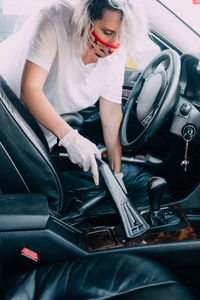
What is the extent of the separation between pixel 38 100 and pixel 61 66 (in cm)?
22

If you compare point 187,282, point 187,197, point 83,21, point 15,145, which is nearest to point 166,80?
point 83,21

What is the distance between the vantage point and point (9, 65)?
4.86 feet

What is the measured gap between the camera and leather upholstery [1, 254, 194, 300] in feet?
2.82

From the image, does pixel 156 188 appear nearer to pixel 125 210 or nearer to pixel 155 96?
pixel 125 210

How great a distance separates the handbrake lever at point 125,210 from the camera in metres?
1.08

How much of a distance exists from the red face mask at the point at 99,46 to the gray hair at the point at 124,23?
0.02 m

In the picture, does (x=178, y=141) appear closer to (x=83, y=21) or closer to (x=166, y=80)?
(x=166, y=80)

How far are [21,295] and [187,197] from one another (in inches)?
30.7

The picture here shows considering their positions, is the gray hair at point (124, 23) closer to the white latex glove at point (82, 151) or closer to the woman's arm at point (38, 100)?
the woman's arm at point (38, 100)

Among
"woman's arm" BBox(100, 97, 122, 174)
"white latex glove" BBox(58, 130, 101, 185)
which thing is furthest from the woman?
"woman's arm" BBox(100, 97, 122, 174)

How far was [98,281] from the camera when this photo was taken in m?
0.89

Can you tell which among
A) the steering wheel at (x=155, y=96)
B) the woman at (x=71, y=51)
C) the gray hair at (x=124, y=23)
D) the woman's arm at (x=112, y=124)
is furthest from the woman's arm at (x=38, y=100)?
the woman's arm at (x=112, y=124)

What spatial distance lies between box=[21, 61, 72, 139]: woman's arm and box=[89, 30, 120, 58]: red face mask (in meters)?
0.20

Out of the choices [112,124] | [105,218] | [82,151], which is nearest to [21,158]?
[82,151]
